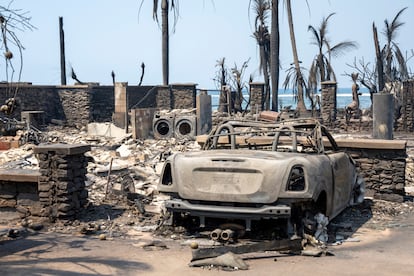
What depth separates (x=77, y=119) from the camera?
2688 cm

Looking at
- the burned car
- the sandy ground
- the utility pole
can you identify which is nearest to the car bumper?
the burned car

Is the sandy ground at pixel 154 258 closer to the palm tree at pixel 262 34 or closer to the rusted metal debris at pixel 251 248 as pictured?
the rusted metal debris at pixel 251 248

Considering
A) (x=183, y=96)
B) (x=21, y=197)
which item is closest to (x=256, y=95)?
(x=183, y=96)

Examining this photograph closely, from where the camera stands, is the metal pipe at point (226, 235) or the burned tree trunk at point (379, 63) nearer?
the metal pipe at point (226, 235)

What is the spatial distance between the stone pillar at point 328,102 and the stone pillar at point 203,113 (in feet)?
27.6

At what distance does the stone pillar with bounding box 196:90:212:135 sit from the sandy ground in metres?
11.8

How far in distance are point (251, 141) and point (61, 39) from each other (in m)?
34.8

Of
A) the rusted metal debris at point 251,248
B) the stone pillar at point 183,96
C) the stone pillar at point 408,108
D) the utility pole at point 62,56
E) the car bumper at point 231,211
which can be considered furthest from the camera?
the utility pole at point 62,56

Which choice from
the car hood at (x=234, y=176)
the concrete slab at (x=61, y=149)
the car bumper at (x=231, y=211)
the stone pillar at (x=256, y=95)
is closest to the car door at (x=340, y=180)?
the car hood at (x=234, y=176)

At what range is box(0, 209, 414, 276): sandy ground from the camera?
5820mm

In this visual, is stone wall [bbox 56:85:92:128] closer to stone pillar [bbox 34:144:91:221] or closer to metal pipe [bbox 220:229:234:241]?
stone pillar [bbox 34:144:91:221]

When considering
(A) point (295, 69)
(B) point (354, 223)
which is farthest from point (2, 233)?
(A) point (295, 69)

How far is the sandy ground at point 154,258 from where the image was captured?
Answer: 19.1 ft

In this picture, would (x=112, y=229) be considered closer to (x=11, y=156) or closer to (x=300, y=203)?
(x=300, y=203)
